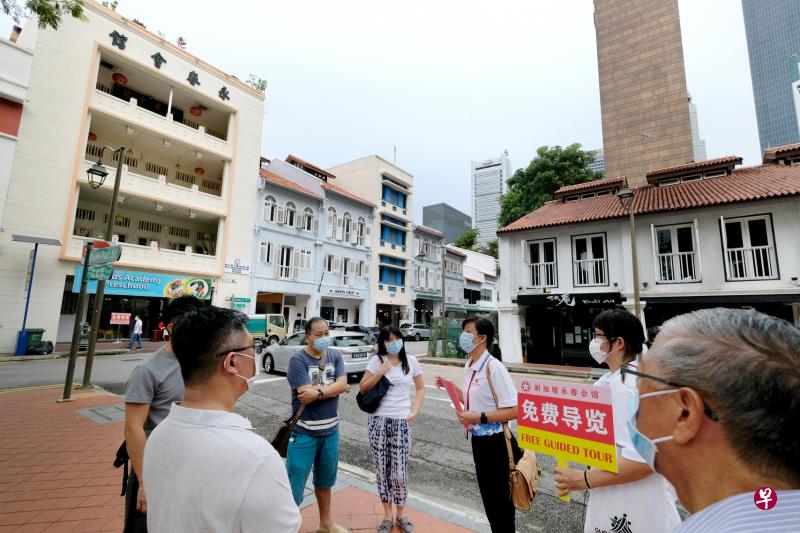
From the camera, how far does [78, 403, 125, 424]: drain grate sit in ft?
20.9

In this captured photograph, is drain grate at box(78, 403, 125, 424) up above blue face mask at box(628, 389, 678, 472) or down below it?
below

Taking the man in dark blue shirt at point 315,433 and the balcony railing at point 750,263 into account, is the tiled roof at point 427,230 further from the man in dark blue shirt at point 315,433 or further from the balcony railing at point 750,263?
the man in dark blue shirt at point 315,433

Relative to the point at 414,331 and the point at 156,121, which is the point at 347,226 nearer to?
the point at 414,331

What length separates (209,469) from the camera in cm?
120

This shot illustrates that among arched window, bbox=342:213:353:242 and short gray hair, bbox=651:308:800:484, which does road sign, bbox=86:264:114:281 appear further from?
arched window, bbox=342:213:353:242

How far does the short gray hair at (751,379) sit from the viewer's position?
0.83 metres

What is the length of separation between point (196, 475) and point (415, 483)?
389 cm

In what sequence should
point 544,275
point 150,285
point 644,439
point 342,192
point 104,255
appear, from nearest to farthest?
point 644,439 < point 104,255 < point 544,275 < point 150,285 < point 342,192

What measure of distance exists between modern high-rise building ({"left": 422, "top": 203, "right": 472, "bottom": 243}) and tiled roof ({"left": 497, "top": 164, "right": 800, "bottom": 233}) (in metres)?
53.3

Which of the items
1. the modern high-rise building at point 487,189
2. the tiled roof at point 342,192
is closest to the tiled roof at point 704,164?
the tiled roof at point 342,192

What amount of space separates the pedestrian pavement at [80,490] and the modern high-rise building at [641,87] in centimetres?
2448

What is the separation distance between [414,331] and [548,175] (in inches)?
602

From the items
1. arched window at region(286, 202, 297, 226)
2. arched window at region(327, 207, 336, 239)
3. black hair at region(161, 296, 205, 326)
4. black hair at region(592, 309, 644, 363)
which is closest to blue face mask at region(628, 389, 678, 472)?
black hair at region(592, 309, 644, 363)

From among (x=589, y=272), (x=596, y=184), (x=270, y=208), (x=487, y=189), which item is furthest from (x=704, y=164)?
(x=487, y=189)
